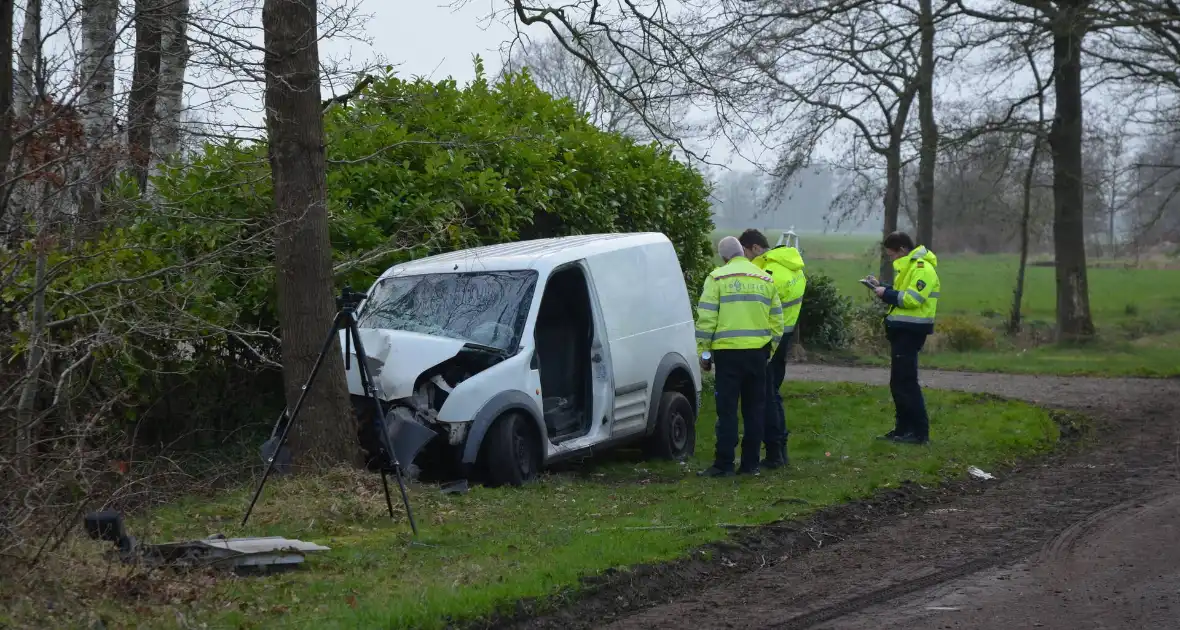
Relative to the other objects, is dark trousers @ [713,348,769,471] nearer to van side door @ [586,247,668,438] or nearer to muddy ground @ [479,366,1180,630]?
van side door @ [586,247,668,438]

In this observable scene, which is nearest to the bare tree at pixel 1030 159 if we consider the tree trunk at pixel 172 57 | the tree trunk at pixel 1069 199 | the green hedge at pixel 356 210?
the tree trunk at pixel 1069 199

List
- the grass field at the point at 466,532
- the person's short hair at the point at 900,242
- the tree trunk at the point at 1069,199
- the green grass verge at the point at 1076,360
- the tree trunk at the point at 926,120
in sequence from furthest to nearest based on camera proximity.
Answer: the tree trunk at the point at 1069,199 < the tree trunk at the point at 926,120 < the green grass verge at the point at 1076,360 < the person's short hair at the point at 900,242 < the grass field at the point at 466,532

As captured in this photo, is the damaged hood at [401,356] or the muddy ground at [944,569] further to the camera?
the damaged hood at [401,356]

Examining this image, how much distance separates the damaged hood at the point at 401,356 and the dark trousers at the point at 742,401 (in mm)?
2278

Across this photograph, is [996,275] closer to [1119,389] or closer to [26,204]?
[1119,389]

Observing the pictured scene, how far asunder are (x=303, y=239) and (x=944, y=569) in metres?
5.17

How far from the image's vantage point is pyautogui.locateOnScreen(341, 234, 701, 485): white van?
987 cm

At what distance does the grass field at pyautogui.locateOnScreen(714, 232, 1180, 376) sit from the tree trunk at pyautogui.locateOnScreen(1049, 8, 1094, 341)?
2.30ft

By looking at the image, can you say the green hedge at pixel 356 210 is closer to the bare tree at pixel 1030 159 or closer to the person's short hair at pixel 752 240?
the person's short hair at pixel 752 240

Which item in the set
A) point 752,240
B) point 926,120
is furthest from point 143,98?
point 926,120

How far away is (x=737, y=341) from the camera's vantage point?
1051cm

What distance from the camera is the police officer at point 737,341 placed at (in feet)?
34.4

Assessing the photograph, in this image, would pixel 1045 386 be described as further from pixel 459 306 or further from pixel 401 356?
pixel 401 356

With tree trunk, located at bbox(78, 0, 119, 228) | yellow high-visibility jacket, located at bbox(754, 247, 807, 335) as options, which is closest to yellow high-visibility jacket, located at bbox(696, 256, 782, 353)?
yellow high-visibility jacket, located at bbox(754, 247, 807, 335)
